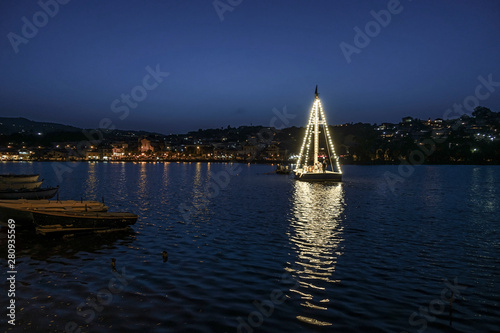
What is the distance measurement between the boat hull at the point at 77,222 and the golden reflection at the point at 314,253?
34.9ft

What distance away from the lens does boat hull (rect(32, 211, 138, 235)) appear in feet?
68.9

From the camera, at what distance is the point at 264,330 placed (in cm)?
1024

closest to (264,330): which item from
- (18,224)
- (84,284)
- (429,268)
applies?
(84,284)

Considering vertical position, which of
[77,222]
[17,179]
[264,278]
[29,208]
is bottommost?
[264,278]

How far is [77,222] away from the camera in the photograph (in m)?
21.5

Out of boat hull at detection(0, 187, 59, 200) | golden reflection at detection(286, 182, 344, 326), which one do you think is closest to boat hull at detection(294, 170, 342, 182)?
golden reflection at detection(286, 182, 344, 326)

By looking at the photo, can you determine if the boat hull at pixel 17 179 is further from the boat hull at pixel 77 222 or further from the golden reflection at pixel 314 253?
the golden reflection at pixel 314 253

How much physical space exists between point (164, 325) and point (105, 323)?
1.69 m

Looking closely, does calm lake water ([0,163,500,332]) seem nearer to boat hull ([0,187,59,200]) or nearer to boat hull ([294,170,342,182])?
boat hull ([0,187,59,200])

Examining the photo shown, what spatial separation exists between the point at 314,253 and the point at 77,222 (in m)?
13.5

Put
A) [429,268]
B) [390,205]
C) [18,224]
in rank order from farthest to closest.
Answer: [390,205], [18,224], [429,268]

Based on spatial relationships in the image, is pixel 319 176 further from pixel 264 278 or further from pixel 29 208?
pixel 264 278

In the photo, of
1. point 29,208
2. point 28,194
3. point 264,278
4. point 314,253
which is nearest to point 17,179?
point 28,194

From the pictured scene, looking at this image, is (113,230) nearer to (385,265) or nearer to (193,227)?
(193,227)
